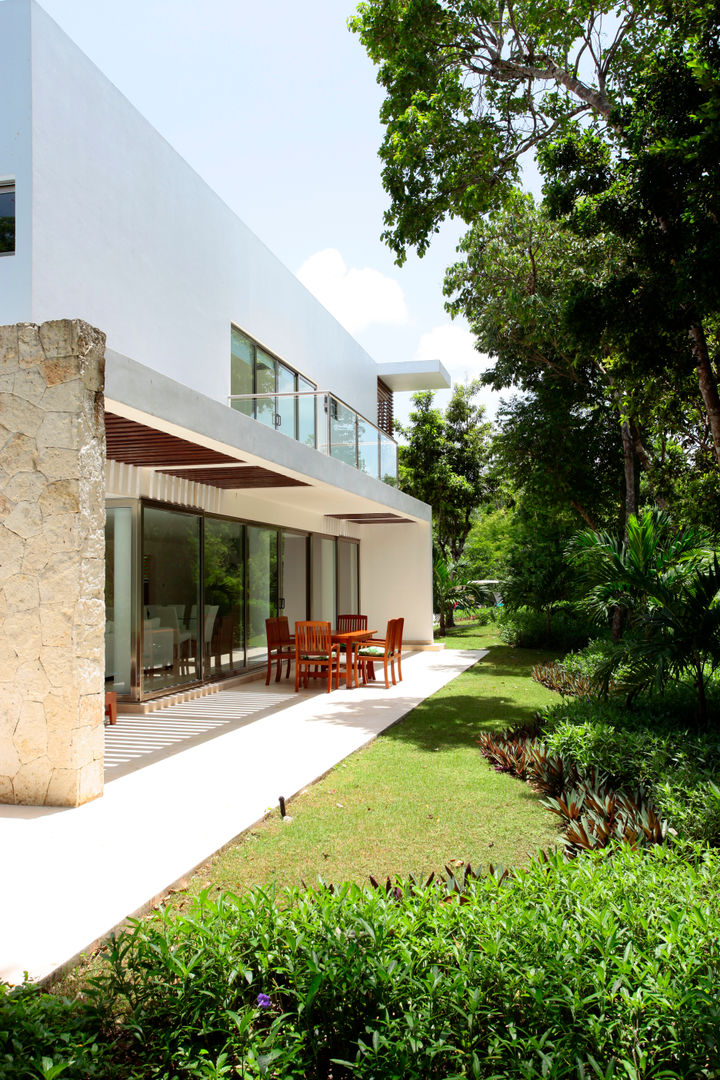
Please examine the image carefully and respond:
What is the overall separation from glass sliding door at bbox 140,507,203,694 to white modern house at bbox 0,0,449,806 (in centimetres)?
3

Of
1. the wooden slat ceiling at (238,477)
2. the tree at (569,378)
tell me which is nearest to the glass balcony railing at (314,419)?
the wooden slat ceiling at (238,477)

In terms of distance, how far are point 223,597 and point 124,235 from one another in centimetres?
536

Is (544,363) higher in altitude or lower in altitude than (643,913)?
higher

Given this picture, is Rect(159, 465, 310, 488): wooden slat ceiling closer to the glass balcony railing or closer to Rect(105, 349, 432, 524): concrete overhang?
Rect(105, 349, 432, 524): concrete overhang

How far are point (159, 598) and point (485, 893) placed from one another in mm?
7718

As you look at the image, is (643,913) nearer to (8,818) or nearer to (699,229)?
(8,818)

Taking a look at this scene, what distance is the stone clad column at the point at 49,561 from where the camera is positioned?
537 centimetres

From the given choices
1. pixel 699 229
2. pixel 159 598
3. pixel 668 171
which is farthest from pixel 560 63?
pixel 159 598

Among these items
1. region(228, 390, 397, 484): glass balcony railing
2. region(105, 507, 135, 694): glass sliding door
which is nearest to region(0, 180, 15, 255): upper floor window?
region(105, 507, 135, 694): glass sliding door

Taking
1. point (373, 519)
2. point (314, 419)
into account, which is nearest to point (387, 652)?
point (314, 419)

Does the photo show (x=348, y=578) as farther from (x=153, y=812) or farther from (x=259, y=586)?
(x=153, y=812)

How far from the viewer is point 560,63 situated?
9.41 m

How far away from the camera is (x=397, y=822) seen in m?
5.17

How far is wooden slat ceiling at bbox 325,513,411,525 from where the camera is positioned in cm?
1628
